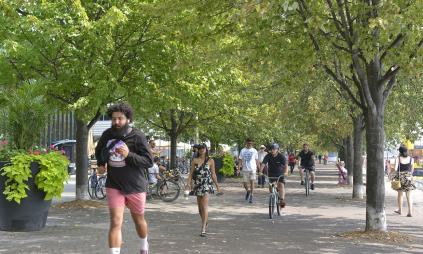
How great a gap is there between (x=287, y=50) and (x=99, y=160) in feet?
18.0

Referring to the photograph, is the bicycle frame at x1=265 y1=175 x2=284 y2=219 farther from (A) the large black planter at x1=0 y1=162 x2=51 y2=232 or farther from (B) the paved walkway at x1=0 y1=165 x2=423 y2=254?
(A) the large black planter at x1=0 y1=162 x2=51 y2=232

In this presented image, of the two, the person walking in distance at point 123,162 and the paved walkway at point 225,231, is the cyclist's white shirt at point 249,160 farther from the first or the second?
→ the person walking in distance at point 123,162

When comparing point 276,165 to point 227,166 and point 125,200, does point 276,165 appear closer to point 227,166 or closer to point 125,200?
point 125,200

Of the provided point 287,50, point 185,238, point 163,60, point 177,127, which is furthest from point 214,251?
point 177,127

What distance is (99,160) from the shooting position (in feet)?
20.7

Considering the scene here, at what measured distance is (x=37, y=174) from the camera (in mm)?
9391

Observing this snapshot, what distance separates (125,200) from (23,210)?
381 centimetres

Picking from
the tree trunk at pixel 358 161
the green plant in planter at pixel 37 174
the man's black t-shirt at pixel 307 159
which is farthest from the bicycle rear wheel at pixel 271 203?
the man's black t-shirt at pixel 307 159

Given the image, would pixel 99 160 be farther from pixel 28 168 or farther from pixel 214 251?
pixel 28 168

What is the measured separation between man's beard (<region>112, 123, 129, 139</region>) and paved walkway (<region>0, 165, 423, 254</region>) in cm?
225

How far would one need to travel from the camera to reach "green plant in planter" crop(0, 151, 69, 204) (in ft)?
30.0

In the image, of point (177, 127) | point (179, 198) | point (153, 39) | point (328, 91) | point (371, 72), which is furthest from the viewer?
point (177, 127)

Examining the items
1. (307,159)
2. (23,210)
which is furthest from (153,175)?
(23,210)

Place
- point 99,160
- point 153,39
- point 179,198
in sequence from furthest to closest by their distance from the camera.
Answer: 1. point 179,198
2. point 153,39
3. point 99,160
